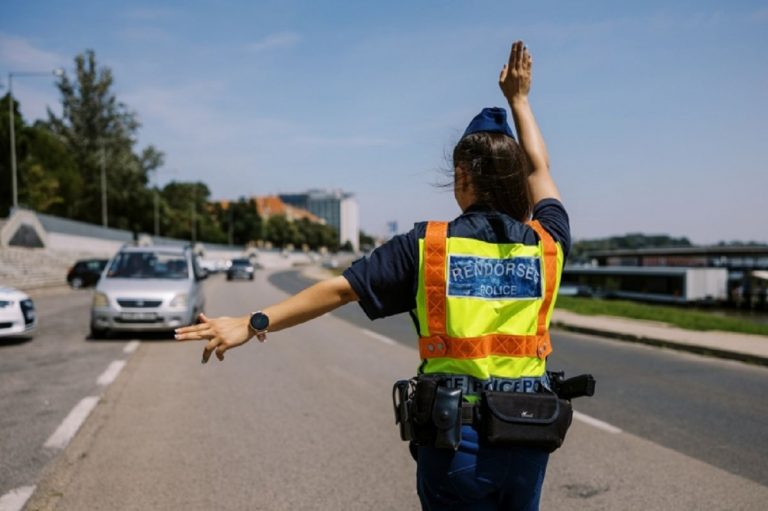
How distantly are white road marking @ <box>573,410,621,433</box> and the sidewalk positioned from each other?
563 centimetres

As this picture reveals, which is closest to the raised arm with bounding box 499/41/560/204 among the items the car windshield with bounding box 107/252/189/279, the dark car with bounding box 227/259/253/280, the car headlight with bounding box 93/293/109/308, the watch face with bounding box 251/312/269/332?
the watch face with bounding box 251/312/269/332

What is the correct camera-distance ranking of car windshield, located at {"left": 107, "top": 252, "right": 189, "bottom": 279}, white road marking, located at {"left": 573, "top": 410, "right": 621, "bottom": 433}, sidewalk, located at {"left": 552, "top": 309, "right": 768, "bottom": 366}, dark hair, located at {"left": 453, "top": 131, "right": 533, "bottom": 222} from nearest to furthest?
dark hair, located at {"left": 453, "top": 131, "right": 533, "bottom": 222}, white road marking, located at {"left": 573, "top": 410, "right": 621, "bottom": 433}, sidewalk, located at {"left": 552, "top": 309, "right": 768, "bottom": 366}, car windshield, located at {"left": 107, "top": 252, "right": 189, "bottom": 279}

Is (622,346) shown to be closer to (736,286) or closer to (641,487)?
(641,487)

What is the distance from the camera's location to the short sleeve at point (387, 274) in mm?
2070

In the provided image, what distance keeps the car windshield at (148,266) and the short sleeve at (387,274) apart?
13.1 metres

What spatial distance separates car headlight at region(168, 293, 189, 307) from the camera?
538 inches

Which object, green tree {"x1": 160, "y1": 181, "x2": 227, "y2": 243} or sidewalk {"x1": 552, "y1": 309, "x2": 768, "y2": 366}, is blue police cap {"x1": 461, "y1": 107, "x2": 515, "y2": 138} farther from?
green tree {"x1": 160, "y1": 181, "x2": 227, "y2": 243}

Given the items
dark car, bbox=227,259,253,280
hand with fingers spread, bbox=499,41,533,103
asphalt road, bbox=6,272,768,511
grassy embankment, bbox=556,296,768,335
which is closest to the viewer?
hand with fingers spread, bbox=499,41,533,103

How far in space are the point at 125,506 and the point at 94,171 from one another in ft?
262

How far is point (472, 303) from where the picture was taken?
2041mm

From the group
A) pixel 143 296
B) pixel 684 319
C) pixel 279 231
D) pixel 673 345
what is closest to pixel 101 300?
pixel 143 296

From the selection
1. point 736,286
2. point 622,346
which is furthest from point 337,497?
point 736,286

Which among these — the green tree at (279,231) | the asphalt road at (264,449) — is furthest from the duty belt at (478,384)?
the green tree at (279,231)

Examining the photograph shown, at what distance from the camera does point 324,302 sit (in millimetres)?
2107
